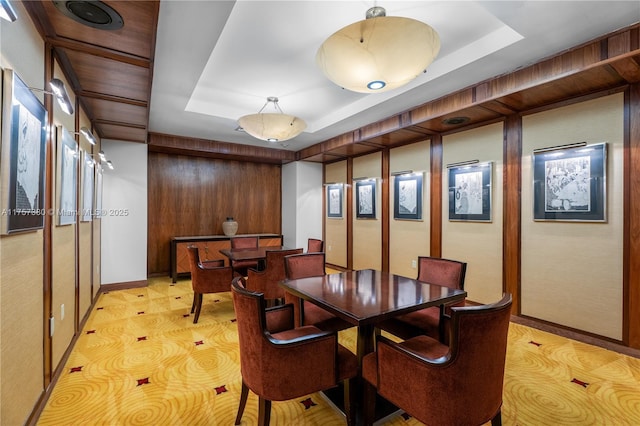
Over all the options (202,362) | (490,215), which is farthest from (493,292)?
(202,362)

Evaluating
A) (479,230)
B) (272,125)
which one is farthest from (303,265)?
(479,230)

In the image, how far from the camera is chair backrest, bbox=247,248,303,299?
3660 millimetres

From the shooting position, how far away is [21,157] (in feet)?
5.39

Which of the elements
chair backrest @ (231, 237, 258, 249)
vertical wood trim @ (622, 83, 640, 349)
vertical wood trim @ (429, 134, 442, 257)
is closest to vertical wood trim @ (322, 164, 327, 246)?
chair backrest @ (231, 237, 258, 249)

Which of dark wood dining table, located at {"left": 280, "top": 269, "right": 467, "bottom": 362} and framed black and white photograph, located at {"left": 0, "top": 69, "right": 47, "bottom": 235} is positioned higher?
framed black and white photograph, located at {"left": 0, "top": 69, "right": 47, "bottom": 235}

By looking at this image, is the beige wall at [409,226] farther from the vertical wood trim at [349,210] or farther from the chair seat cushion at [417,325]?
the chair seat cushion at [417,325]

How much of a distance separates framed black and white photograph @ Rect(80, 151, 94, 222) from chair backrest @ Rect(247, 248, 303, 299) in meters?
1.97

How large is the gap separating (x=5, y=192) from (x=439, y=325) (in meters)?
2.79

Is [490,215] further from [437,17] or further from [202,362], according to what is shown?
[202,362]

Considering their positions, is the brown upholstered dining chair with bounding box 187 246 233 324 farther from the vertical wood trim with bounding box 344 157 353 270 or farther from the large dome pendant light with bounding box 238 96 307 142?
the vertical wood trim with bounding box 344 157 353 270

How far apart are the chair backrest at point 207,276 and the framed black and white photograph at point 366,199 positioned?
10.5 feet

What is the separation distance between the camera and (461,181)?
446 cm

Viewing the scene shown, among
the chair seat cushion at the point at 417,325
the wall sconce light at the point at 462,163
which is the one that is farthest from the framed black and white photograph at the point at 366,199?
the chair seat cushion at the point at 417,325

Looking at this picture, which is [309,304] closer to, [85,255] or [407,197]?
[85,255]
